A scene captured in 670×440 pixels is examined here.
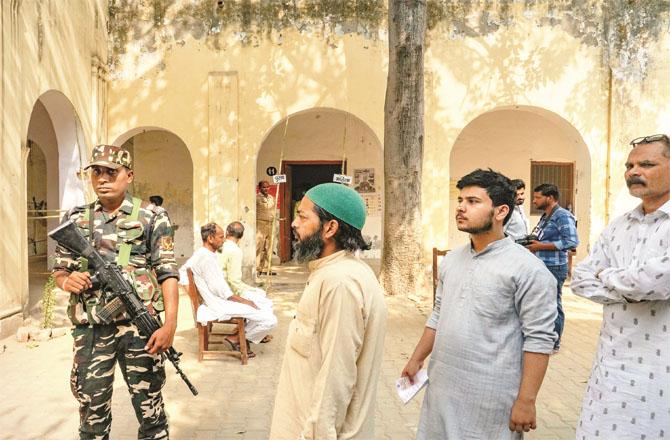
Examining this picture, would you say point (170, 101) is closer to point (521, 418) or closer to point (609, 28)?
point (609, 28)

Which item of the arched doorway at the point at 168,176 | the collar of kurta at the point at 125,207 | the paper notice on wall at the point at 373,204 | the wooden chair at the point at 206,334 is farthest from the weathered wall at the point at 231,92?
the collar of kurta at the point at 125,207

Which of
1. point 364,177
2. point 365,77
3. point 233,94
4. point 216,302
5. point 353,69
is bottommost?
point 216,302

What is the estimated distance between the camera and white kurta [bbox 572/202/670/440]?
2.04 metres

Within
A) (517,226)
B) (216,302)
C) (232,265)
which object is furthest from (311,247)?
(517,226)

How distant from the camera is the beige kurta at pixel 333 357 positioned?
183 centimetres

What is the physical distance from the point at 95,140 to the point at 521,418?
29.6 feet

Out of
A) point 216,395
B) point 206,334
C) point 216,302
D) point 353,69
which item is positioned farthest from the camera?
point 353,69

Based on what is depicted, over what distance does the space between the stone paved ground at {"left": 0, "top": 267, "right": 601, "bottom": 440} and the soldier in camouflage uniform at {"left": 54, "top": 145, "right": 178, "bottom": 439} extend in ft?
3.14

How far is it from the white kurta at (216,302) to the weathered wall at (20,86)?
2.63 m

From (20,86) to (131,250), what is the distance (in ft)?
16.4

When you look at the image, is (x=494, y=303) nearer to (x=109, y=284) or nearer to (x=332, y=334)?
(x=332, y=334)

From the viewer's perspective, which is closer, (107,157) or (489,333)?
(489,333)

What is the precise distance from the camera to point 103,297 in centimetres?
Answer: 273

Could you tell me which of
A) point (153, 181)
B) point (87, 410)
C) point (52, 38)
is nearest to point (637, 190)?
point (87, 410)
